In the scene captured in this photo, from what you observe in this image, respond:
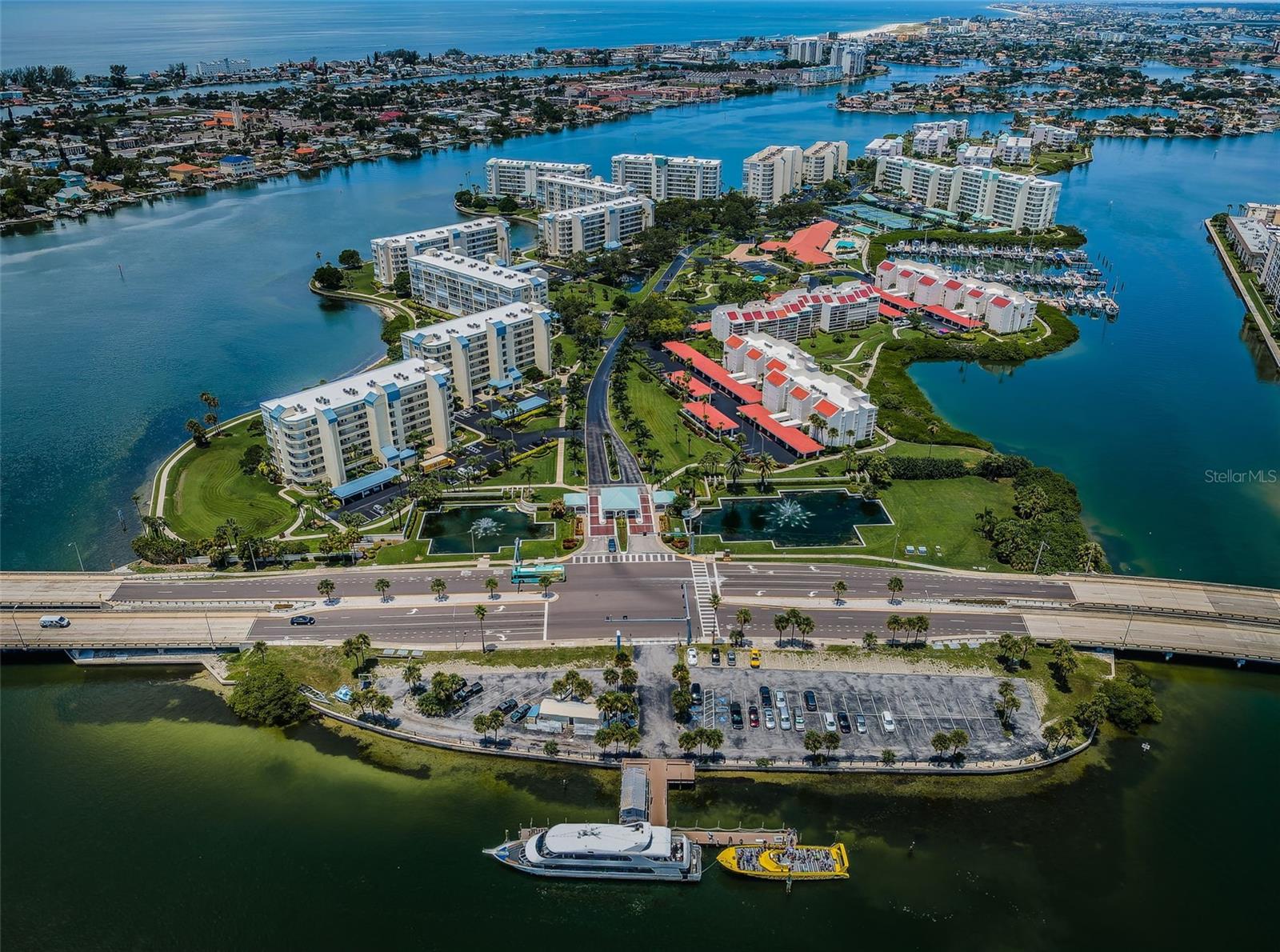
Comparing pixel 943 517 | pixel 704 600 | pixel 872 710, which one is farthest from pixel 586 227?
pixel 872 710

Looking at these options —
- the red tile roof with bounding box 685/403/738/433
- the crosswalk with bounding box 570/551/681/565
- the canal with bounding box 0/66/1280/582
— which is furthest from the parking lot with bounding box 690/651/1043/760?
the red tile roof with bounding box 685/403/738/433

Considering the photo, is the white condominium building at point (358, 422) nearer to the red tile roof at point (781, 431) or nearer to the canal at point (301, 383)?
the canal at point (301, 383)

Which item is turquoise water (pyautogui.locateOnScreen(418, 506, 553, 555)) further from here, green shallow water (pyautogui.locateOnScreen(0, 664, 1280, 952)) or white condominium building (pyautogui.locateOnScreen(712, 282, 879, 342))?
white condominium building (pyautogui.locateOnScreen(712, 282, 879, 342))

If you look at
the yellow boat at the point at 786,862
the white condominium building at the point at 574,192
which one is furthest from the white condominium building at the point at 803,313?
the yellow boat at the point at 786,862

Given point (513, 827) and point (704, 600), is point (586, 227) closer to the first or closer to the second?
point (704, 600)

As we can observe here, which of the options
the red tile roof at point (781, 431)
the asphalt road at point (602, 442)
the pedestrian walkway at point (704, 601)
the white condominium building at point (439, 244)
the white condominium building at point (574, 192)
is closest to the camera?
the pedestrian walkway at point (704, 601)

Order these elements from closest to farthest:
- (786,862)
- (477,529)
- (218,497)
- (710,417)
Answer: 1. (786,862)
2. (477,529)
3. (218,497)
4. (710,417)

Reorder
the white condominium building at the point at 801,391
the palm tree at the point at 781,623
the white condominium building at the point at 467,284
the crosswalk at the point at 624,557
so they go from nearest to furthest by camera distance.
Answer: the palm tree at the point at 781,623 < the crosswalk at the point at 624,557 < the white condominium building at the point at 801,391 < the white condominium building at the point at 467,284
